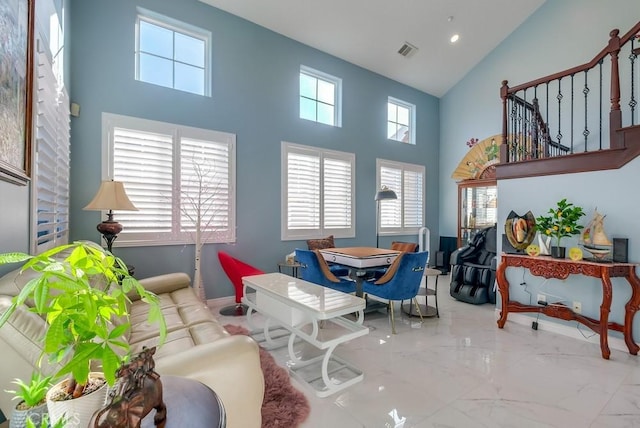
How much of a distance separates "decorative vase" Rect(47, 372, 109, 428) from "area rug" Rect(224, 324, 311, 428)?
1.22m

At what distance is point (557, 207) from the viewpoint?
125 inches

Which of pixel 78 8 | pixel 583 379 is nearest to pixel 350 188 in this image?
pixel 583 379

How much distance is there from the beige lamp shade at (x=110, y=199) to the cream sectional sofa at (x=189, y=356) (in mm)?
1377

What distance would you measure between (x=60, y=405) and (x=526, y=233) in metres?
3.78

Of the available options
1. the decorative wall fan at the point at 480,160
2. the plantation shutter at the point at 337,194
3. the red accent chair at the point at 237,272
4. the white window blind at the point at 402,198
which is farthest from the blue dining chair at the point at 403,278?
the decorative wall fan at the point at 480,160

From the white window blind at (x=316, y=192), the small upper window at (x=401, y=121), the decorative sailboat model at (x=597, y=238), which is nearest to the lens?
the decorative sailboat model at (x=597, y=238)

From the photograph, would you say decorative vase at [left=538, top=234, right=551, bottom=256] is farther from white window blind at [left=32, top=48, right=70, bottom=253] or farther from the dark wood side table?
white window blind at [left=32, top=48, right=70, bottom=253]

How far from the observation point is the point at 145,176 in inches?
147

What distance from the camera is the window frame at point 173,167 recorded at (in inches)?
138

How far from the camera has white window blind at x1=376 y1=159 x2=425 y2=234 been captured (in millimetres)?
6184

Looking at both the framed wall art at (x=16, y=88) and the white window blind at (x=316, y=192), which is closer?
the framed wall art at (x=16, y=88)

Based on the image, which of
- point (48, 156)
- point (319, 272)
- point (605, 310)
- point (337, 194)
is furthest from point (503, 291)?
point (48, 156)

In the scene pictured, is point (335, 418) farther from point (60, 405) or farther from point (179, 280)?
point (179, 280)

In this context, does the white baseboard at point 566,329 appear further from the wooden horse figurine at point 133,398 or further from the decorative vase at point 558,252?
the wooden horse figurine at point 133,398
